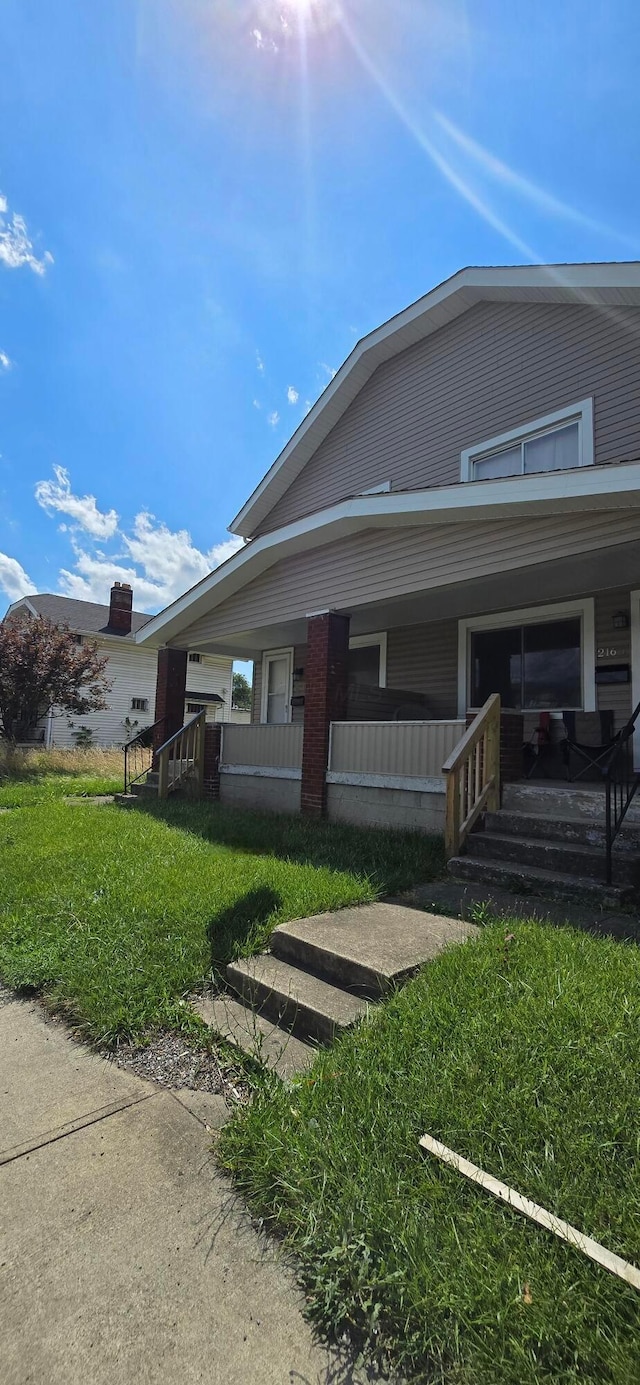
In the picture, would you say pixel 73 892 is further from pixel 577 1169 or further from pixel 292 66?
pixel 292 66

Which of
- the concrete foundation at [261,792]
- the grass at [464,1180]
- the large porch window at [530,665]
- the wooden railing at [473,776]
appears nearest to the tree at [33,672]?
the concrete foundation at [261,792]

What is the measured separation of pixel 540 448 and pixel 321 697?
4246 mm

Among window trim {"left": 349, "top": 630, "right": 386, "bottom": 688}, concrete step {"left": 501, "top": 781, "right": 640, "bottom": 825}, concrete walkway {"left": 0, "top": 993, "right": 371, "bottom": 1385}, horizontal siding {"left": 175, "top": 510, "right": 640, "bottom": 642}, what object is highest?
horizontal siding {"left": 175, "top": 510, "right": 640, "bottom": 642}

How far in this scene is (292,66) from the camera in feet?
23.4

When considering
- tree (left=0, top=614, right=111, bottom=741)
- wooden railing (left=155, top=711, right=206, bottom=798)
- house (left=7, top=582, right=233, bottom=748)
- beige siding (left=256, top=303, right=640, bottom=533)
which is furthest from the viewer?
house (left=7, top=582, right=233, bottom=748)

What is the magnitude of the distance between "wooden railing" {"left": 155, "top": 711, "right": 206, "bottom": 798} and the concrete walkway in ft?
27.3

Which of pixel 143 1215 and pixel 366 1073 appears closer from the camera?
pixel 143 1215

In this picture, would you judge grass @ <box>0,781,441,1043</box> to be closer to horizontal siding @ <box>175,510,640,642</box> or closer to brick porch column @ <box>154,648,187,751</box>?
horizontal siding @ <box>175,510,640,642</box>

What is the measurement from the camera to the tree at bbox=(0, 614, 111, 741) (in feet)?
51.9

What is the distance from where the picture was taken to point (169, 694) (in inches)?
481

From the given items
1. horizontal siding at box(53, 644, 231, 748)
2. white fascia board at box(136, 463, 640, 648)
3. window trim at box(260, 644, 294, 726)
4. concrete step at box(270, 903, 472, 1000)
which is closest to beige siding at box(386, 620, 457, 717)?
white fascia board at box(136, 463, 640, 648)

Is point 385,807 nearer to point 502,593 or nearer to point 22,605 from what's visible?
point 502,593

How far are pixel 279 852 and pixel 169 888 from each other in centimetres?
166

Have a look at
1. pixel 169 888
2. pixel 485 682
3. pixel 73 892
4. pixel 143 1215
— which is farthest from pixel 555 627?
pixel 143 1215
